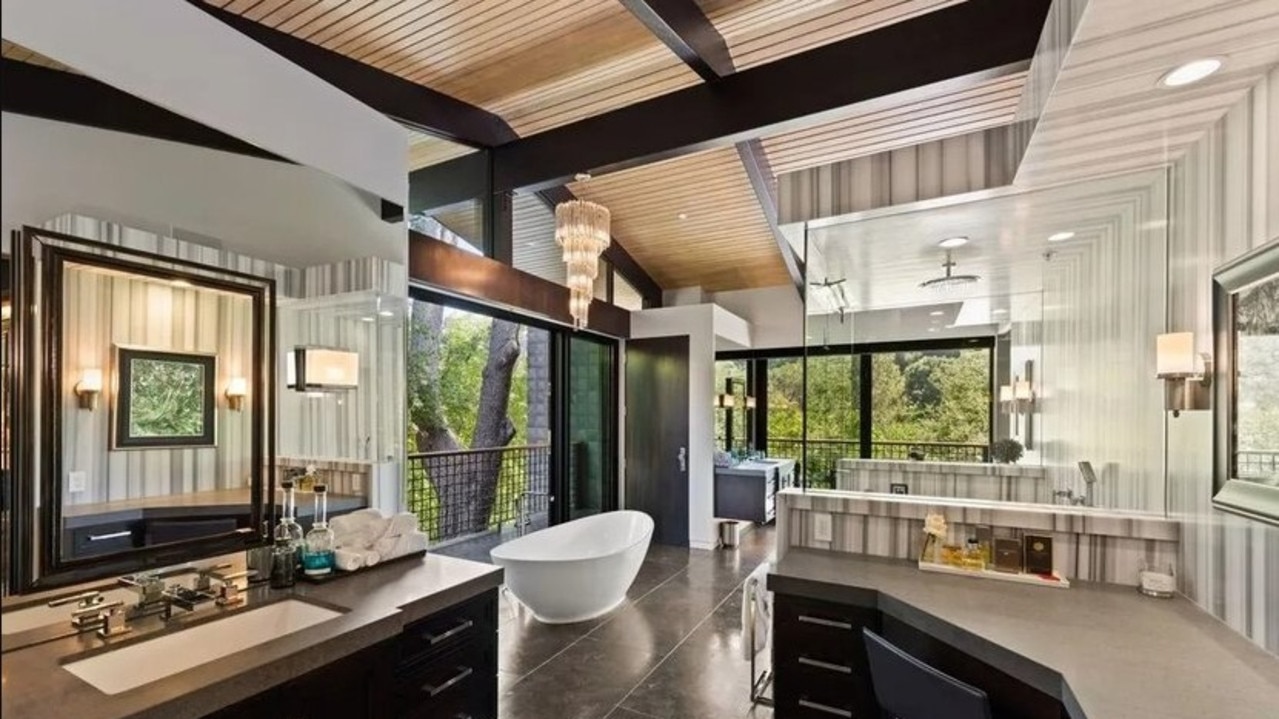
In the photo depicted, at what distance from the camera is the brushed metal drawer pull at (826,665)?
2225 millimetres

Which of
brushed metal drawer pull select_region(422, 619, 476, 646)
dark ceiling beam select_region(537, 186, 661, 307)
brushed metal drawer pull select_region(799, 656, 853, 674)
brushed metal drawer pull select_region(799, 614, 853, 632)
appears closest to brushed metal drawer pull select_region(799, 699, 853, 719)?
brushed metal drawer pull select_region(799, 656, 853, 674)

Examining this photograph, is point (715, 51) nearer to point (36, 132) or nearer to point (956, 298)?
point (956, 298)

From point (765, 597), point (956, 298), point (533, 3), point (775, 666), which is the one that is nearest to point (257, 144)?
point (533, 3)

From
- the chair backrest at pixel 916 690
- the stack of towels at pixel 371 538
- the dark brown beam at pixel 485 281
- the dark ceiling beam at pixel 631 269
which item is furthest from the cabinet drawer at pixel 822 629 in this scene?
the dark ceiling beam at pixel 631 269

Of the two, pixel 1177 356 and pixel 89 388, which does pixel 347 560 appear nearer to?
pixel 89 388

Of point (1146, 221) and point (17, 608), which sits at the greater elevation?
point (1146, 221)

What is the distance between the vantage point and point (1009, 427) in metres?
3.39

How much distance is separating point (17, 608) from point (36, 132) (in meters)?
1.22

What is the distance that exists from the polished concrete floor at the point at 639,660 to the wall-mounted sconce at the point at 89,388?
2.23 metres

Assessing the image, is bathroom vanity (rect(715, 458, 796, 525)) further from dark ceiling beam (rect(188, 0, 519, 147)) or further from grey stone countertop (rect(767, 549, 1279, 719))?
dark ceiling beam (rect(188, 0, 519, 147))

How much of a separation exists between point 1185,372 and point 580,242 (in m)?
3.28

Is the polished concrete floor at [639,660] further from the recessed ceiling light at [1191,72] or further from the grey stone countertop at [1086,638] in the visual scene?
the recessed ceiling light at [1191,72]

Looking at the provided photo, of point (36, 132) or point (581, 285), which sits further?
point (581, 285)

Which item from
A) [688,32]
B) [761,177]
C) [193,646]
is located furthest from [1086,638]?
[761,177]
